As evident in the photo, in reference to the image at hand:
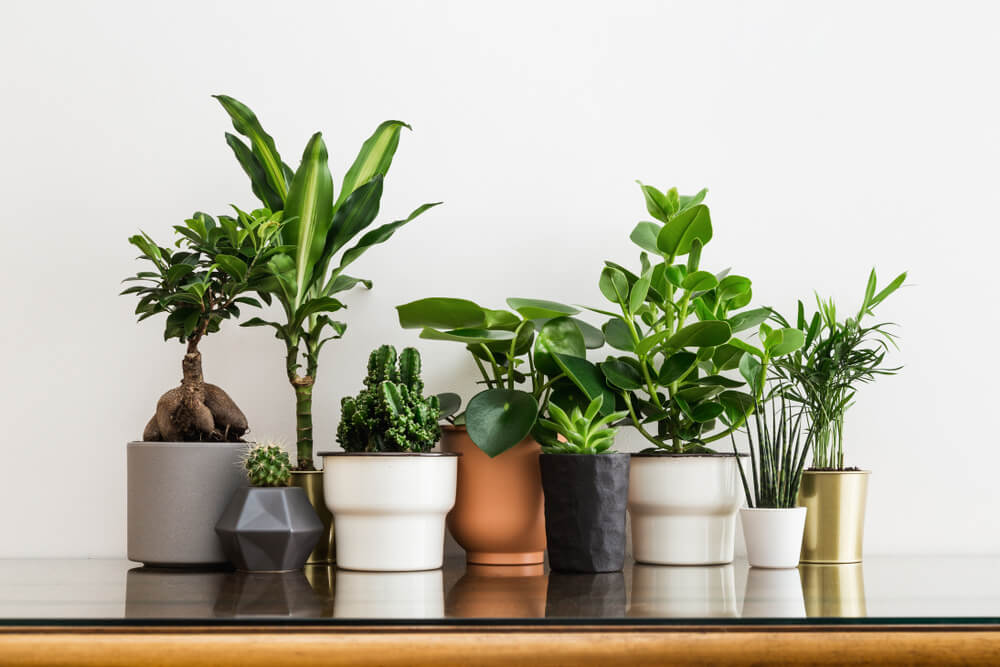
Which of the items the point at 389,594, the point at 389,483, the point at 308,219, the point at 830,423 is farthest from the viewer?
the point at 830,423

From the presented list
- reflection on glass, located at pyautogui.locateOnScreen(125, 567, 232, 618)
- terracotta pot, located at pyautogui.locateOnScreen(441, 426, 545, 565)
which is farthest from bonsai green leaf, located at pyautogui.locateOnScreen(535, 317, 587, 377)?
reflection on glass, located at pyautogui.locateOnScreen(125, 567, 232, 618)

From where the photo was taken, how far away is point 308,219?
3.63 ft

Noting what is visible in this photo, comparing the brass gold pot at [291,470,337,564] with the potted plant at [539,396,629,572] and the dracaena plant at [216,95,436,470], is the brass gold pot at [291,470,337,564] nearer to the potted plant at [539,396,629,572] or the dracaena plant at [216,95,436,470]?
the dracaena plant at [216,95,436,470]

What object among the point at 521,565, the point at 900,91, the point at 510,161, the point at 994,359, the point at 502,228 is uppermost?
Result: the point at 900,91

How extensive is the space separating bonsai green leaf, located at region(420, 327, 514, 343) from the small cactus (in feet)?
0.76

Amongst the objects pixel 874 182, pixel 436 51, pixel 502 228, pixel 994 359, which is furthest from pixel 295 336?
pixel 994 359

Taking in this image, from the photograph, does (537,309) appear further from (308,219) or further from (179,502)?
(179,502)

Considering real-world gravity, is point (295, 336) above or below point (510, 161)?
below

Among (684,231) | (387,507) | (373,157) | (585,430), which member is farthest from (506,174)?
(387,507)

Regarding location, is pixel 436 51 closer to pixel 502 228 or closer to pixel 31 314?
pixel 502 228

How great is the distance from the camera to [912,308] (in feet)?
4.29

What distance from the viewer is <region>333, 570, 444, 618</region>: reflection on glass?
71 cm

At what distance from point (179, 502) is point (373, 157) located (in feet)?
1.65

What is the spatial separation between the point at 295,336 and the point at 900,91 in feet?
3.21
